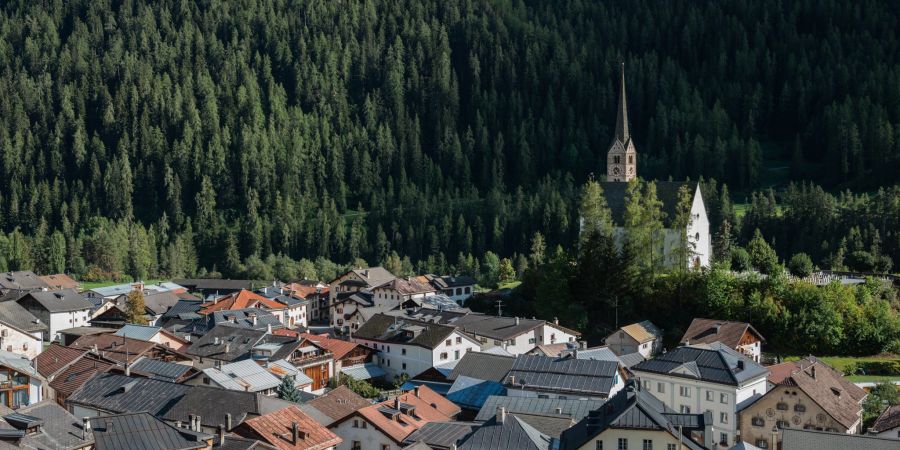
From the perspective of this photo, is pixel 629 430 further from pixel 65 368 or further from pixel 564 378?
pixel 65 368

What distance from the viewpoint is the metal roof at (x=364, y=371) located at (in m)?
68.0

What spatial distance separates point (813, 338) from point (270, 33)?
150 metres

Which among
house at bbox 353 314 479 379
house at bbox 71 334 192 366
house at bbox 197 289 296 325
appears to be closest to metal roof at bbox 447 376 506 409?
house at bbox 353 314 479 379

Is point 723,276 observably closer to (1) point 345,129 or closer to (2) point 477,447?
(2) point 477,447

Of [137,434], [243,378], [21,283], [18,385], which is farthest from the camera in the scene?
[21,283]

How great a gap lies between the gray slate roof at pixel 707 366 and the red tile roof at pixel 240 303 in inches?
1741

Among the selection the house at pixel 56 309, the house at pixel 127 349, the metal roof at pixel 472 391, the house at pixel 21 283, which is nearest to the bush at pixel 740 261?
the metal roof at pixel 472 391

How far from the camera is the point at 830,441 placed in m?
41.4

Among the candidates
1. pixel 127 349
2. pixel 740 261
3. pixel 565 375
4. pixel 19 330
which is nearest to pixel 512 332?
pixel 565 375

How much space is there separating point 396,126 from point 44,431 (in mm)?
139327

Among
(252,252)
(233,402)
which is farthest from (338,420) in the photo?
(252,252)

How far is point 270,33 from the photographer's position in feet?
654

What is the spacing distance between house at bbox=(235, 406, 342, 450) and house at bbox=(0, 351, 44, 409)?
1543cm

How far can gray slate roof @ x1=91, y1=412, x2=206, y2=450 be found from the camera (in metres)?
40.6
